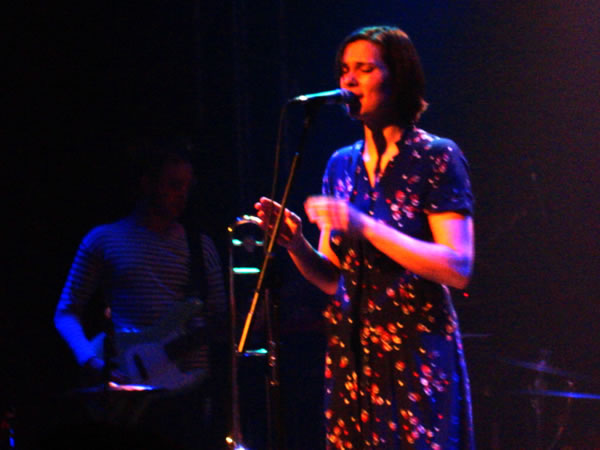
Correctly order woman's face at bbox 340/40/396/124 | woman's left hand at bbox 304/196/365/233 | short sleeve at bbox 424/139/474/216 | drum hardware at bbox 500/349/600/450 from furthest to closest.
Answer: drum hardware at bbox 500/349/600/450
woman's face at bbox 340/40/396/124
short sleeve at bbox 424/139/474/216
woman's left hand at bbox 304/196/365/233

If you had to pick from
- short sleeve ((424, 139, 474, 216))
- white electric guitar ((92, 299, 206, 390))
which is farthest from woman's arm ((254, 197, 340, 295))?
white electric guitar ((92, 299, 206, 390))

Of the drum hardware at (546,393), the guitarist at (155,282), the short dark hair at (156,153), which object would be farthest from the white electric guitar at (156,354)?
the drum hardware at (546,393)

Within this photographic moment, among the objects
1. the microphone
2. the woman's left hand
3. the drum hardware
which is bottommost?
the drum hardware

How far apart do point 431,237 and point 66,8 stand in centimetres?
283

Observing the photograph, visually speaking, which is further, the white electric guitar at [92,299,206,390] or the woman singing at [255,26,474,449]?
the white electric guitar at [92,299,206,390]

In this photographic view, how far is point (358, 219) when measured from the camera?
1.83 m

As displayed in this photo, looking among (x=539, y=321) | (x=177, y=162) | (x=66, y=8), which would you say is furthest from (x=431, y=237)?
(x=66, y=8)

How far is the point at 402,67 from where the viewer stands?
2125 millimetres

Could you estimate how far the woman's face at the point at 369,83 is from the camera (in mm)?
2064

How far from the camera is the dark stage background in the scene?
12.9ft

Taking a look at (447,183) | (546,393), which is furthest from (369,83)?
(546,393)

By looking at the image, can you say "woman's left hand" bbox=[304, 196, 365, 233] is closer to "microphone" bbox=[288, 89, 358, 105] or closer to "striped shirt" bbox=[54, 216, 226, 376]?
"microphone" bbox=[288, 89, 358, 105]

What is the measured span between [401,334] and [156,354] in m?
1.73

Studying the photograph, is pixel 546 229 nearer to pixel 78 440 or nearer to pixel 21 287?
pixel 21 287
